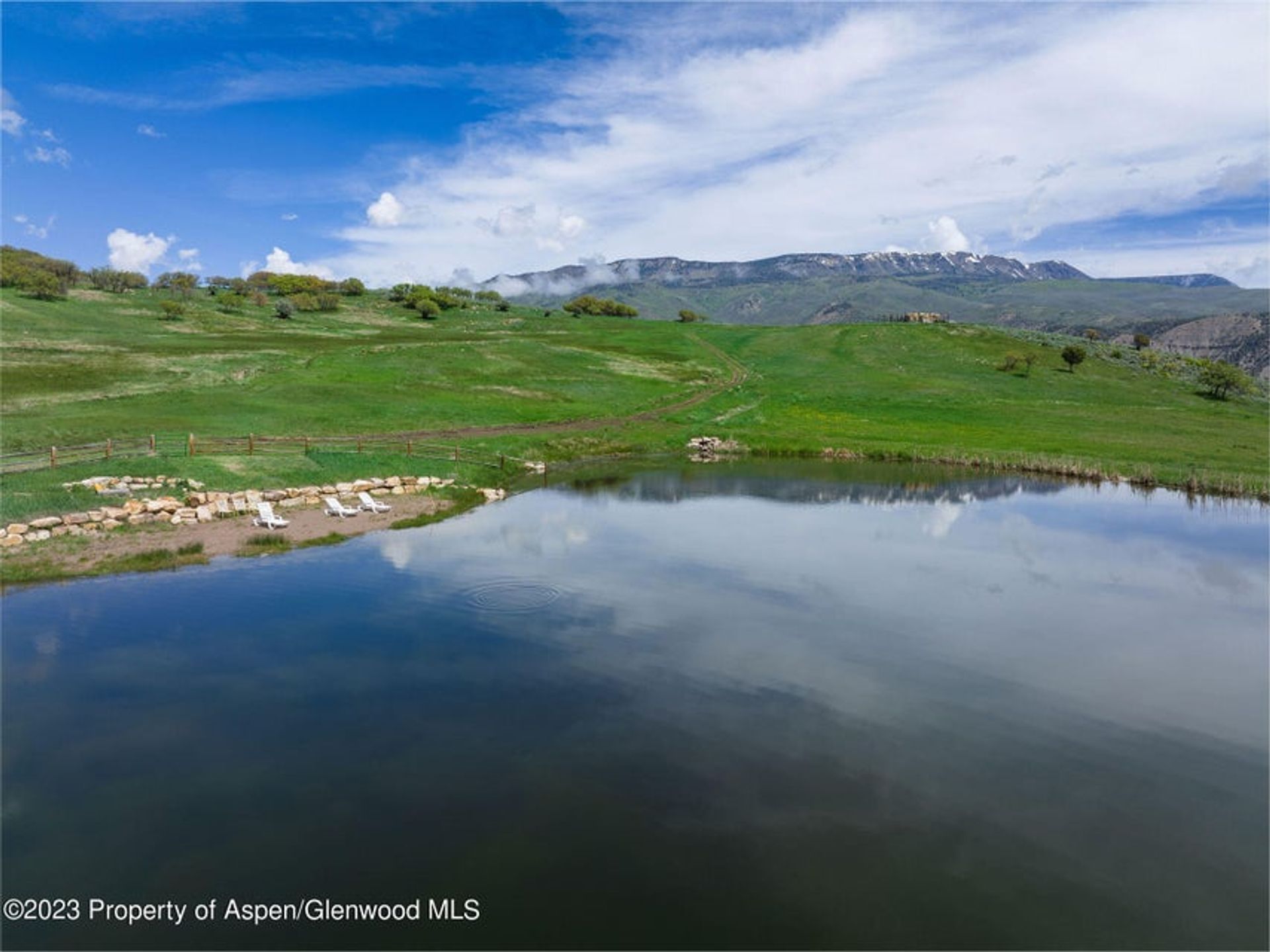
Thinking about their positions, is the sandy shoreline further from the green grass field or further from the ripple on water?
the ripple on water

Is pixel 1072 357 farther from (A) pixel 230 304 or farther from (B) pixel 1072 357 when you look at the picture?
(A) pixel 230 304

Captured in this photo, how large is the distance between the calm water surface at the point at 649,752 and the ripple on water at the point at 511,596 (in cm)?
20

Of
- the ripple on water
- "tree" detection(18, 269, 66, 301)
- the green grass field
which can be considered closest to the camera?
the ripple on water

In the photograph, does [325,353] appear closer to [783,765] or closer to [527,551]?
[527,551]

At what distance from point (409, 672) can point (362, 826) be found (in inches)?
283

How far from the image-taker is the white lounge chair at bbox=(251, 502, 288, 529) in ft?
126

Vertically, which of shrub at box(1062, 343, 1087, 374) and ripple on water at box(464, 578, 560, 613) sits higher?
shrub at box(1062, 343, 1087, 374)

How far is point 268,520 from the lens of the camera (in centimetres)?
3847

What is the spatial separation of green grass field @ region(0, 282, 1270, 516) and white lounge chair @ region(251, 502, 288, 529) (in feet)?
19.9

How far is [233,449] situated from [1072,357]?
128 m

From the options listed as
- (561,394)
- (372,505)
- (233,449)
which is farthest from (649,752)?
(561,394)

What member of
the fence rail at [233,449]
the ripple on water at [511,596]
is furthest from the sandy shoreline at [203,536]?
the ripple on water at [511,596]

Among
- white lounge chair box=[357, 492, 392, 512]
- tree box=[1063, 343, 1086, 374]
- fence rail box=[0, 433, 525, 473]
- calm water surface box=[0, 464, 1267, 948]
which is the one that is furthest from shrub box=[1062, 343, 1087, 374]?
white lounge chair box=[357, 492, 392, 512]

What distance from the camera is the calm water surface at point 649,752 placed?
1379cm
